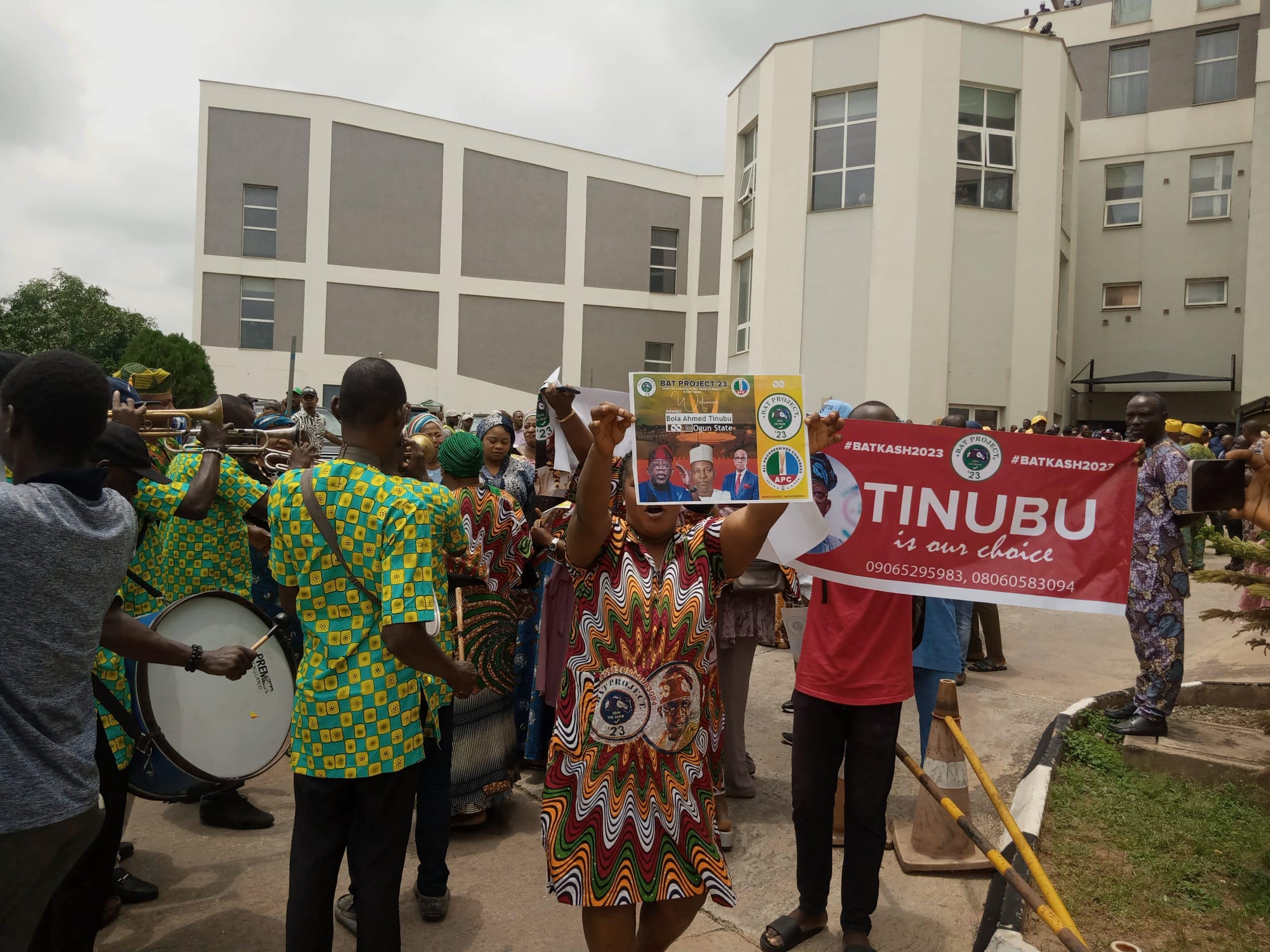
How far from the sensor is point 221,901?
383cm

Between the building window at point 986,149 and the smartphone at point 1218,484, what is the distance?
1804 cm

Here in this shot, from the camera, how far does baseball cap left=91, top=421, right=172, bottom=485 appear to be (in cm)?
346

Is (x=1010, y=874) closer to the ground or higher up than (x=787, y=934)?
higher up

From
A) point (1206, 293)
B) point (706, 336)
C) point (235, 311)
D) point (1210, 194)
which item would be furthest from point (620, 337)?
point (1210, 194)

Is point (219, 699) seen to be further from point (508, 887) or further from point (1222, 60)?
point (1222, 60)

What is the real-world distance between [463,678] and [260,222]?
3157cm

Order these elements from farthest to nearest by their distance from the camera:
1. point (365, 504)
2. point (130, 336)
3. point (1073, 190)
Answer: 1. point (130, 336)
2. point (1073, 190)
3. point (365, 504)

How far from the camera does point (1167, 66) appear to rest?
2450 centimetres

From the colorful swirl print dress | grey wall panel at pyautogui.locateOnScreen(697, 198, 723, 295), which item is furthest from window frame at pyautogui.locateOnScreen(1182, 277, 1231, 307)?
the colorful swirl print dress

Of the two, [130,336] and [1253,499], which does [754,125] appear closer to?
[1253,499]

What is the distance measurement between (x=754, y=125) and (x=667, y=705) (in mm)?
21693

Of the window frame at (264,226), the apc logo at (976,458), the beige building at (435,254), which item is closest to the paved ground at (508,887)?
→ the apc logo at (976,458)

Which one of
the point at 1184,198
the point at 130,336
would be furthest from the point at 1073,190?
the point at 130,336

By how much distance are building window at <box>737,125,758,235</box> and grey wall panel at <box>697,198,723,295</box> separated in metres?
12.5
